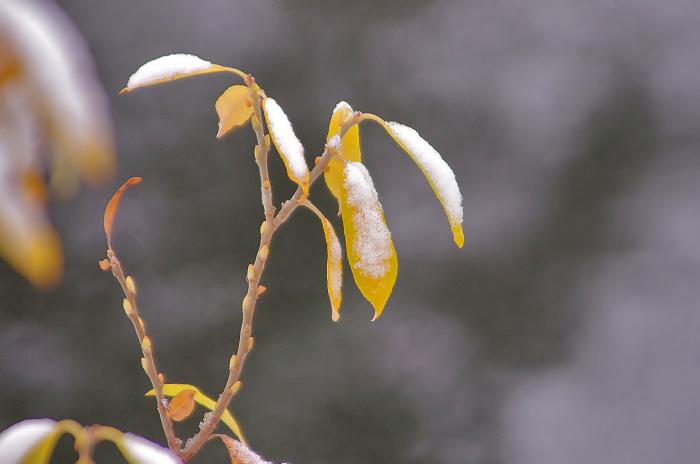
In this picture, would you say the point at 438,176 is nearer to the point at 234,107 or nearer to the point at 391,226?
the point at 234,107

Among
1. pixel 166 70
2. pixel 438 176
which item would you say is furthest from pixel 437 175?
pixel 166 70

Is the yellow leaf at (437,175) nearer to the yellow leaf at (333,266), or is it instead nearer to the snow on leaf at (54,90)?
the yellow leaf at (333,266)

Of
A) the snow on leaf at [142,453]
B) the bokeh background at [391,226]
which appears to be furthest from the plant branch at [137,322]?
the bokeh background at [391,226]

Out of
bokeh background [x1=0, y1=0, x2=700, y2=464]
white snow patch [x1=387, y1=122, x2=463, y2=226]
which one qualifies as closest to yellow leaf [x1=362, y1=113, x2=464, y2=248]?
white snow patch [x1=387, y1=122, x2=463, y2=226]

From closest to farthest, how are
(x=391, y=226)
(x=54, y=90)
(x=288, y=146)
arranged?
(x=54, y=90) → (x=288, y=146) → (x=391, y=226)

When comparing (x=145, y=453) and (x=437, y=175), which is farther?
(x=437, y=175)

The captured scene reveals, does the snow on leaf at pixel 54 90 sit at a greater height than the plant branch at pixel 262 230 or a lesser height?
lesser

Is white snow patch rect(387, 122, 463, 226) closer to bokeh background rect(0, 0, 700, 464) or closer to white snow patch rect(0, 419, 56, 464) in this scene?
white snow patch rect(0, 419, 56, 464)
